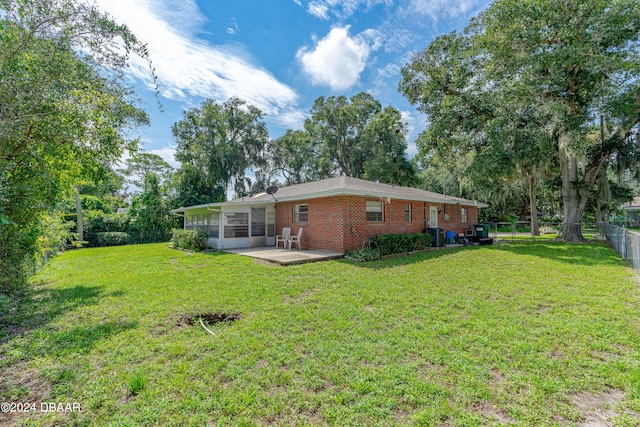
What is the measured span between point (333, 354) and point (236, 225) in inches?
435

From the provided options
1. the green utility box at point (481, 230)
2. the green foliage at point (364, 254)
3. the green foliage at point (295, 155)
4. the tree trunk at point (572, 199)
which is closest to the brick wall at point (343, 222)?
the green foliage at point (364, 254)

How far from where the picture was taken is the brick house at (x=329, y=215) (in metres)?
10.5

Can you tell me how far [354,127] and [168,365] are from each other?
27.1 meters

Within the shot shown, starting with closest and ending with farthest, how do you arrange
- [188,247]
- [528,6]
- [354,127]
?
[528,6] < [188,247] < [354,127]

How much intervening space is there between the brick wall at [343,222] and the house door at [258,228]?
749 millimetres

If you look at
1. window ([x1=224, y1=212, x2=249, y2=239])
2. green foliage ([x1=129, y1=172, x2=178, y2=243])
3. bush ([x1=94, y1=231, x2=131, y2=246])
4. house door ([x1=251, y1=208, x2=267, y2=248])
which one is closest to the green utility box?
house door ([x1=251, y1=208, x2=267, y2=248])

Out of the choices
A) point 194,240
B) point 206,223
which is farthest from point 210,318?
point 206,223

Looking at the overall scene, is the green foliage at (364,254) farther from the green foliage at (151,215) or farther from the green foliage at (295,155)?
the green foliage at (295,155)

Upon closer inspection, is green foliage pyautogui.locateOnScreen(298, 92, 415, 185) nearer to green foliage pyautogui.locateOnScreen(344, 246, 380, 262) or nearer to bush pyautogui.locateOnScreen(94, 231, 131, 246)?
green foliage pyautogui.locateOnScreen(344, 246, 380, 262)

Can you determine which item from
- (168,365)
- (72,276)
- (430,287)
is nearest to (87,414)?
(168,365)

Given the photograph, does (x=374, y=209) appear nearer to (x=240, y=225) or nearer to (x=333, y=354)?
(x=240, y=225)

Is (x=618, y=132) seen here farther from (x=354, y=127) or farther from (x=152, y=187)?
(x=152, y=187)

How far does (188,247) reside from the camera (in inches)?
540

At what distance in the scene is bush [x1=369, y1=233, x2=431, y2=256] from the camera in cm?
1024
